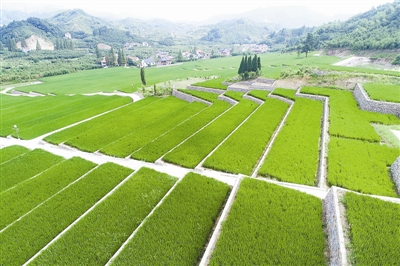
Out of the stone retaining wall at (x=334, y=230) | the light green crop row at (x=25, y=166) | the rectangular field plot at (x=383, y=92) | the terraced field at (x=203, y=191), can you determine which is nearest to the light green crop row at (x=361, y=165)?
the terraced field at (x=203, y=191)

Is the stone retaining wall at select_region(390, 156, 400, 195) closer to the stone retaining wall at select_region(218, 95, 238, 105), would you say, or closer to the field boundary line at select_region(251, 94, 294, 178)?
the field boundary line at select_region(251, 94, 294, 178)

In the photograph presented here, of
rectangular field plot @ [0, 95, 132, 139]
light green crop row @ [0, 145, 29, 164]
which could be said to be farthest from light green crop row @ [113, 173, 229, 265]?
rectangular field plot @ [0, 95, 132, 139]

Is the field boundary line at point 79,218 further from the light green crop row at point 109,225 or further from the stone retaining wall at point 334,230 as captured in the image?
the stone retaining wall at point 334,230

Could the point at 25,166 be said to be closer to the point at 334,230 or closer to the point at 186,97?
the point at 334,230

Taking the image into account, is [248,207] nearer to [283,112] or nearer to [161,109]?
[283,112]

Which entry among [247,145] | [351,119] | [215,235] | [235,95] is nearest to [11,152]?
[247,145]

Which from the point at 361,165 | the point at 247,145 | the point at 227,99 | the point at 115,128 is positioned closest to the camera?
the point at 361,165
